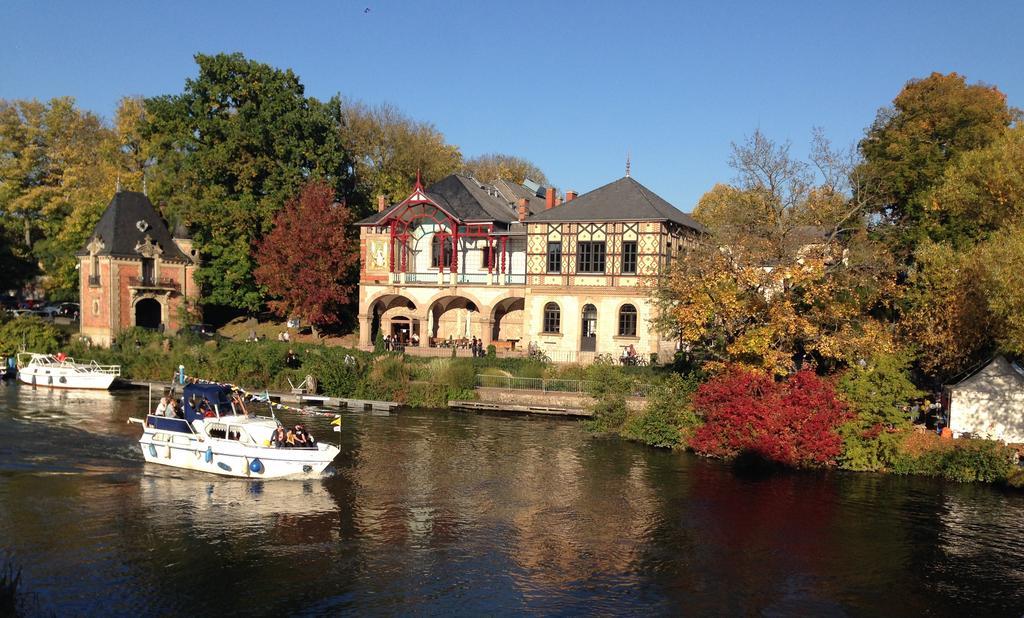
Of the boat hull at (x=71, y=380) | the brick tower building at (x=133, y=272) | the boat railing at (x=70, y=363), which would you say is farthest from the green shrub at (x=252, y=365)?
the brick tower building at (x=133, y=272)

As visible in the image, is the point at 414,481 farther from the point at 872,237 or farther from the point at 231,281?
the point at 231,281

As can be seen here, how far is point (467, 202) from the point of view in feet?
169

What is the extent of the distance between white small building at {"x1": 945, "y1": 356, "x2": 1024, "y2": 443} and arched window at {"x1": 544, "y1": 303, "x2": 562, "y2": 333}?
21.9 metres

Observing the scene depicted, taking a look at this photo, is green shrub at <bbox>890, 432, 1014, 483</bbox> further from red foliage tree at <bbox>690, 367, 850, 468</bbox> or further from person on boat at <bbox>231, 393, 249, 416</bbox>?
person on boat at <bbox>231, 393, 249, 416</bbox>

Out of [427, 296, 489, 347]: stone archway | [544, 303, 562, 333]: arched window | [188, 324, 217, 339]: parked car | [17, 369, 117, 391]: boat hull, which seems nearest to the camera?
[17, 369, 117, 391]: boat hull

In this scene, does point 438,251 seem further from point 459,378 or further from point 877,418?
point 877,418

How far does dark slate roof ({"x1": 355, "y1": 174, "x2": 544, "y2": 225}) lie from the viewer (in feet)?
166

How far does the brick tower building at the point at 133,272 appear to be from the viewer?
5338cm

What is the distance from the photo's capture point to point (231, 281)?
55.8 metres

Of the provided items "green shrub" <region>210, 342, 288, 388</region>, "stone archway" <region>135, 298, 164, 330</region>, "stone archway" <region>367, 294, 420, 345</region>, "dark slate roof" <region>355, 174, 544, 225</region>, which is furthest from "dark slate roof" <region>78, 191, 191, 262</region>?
"green shrub" <region>210, 342, 288, 388</region>

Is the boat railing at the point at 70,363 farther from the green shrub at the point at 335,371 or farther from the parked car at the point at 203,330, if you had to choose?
the green shrub at the point at 335,371

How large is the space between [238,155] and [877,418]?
136 ft

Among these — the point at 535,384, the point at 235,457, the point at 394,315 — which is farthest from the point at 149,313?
the point at 235,457

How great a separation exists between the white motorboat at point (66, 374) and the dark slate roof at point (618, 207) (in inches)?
956
